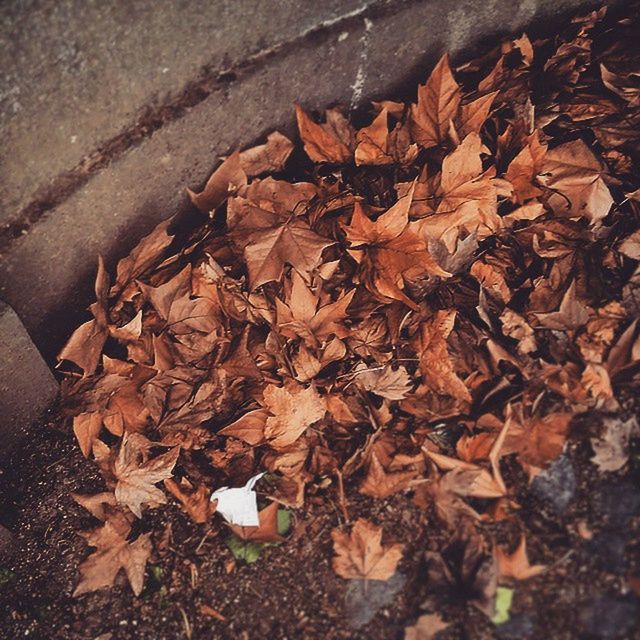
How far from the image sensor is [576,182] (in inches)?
77.5

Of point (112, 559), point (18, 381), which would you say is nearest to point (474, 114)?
point (18, 381)

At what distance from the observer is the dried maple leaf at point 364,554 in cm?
162

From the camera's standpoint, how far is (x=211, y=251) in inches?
77.3

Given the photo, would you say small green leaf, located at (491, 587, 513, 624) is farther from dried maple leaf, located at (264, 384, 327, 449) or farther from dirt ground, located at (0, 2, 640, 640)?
dried maple leaf, located at (264, 384, 327, 449)

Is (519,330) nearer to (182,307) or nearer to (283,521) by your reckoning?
(283,521)

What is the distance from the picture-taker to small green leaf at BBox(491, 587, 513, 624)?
152 centimetres

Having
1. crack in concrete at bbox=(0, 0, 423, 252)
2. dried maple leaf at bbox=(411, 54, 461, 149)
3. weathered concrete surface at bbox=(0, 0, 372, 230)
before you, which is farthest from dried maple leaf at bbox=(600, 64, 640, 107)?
weathered concrete surface at bbox=(0, 0, 372, 230)

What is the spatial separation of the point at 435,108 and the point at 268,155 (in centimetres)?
61

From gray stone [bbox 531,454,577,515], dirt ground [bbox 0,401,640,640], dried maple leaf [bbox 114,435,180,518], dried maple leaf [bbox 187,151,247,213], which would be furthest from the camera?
dried maple leaf [bbox 187,151,247,213]

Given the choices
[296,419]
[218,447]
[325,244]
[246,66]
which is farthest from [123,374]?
[246,66]

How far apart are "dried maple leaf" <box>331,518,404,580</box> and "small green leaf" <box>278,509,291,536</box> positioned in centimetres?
14

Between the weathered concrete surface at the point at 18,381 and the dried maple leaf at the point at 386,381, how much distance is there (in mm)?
995

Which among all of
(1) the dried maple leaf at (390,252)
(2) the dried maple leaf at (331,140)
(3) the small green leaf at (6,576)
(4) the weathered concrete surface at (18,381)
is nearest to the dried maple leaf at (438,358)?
(1) the dried maple leaf at (390,252)

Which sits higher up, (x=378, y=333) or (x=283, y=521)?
(x=378, y=333)
